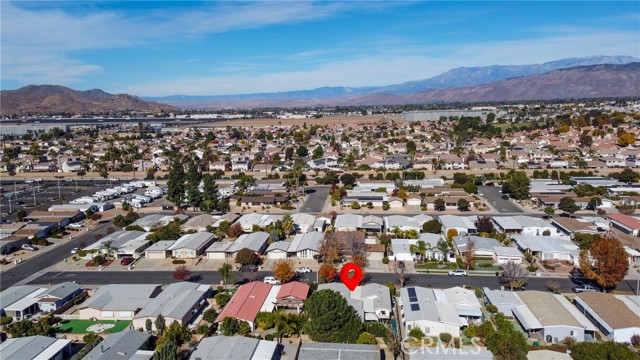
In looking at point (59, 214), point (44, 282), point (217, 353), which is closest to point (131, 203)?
point (59, 214)

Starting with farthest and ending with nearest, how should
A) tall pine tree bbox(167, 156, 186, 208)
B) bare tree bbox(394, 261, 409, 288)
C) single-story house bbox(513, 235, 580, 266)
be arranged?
tall pine tree bbox(167, 156, 186, 208), single-story house bbox(513, 235, 580, 266), bare tree bbox(394, 261, 409, 288)

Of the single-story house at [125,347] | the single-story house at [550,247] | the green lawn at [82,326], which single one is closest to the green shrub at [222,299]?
the green lawn at [82,326]

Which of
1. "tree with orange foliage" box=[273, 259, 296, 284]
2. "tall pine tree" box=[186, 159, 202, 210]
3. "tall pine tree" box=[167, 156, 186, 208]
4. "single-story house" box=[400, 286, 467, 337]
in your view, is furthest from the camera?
"tall pine tree" box=[186, 159, 202, 210]

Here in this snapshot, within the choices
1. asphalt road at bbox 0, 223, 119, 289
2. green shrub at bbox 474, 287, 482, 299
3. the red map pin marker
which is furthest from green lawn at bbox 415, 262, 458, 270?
asphalt road at bbox 0, 223, 119, 289

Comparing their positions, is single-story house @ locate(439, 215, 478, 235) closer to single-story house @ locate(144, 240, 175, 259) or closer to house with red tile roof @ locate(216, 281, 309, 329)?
house with red tile roof @ locate(216, 281, 309, 329)

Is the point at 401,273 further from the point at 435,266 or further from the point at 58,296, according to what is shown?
the point at 58,296

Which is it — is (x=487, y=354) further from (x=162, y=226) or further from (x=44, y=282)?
(x=162, y=226)

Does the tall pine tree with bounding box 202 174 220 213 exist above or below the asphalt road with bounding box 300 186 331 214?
above

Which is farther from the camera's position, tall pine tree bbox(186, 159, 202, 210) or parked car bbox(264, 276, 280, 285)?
tall pine tree bbox(186, 159, 202, 210)

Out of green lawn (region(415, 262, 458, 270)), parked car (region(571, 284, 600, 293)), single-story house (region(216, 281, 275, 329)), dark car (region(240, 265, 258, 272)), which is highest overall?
single-story house (region(216, 281, 275, 329))
